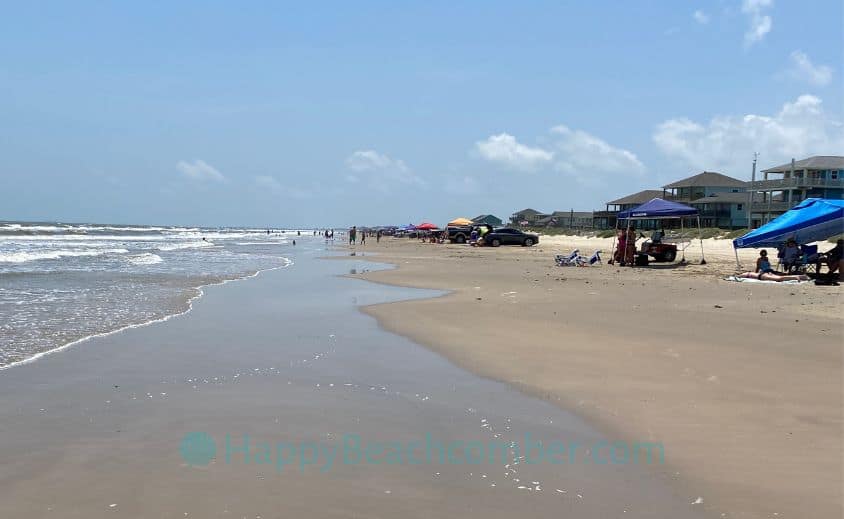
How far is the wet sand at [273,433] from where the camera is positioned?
11.9ft

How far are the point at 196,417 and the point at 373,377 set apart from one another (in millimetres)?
2024

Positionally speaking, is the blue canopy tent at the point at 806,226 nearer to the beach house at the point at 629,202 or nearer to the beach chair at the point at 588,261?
the beach chair at the point at 588,261

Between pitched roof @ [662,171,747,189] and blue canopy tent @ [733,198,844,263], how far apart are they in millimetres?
57651

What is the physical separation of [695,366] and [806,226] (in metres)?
13.2

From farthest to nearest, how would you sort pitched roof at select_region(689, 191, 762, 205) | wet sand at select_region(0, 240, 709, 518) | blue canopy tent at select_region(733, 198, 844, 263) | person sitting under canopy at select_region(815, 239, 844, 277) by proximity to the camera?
pitched roof at select_region(689, 191, 762, 205)
blue canopy tent at select_region(733, 198, 844, 263)
person sitting under canopy at select_region(815, 239, 844, 277)
wet sand at select_region(0, 240, 709, 518)

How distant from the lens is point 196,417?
5215 millimetres

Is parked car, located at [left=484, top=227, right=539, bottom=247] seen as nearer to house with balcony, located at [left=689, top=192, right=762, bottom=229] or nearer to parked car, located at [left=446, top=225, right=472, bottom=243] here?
parked car, located at [left=446, top=225, right=472, bottom=243]

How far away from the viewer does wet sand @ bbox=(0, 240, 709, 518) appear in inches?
142

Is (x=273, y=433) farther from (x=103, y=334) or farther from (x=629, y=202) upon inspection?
(x=629, y=202)

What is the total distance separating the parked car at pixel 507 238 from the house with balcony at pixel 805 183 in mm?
25804

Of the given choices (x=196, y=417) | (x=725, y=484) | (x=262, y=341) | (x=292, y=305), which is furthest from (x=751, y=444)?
(x=292, y=305)

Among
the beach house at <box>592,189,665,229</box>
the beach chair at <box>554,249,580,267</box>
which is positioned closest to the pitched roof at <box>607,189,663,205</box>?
the beach house at <box>592,189,665,229</box>

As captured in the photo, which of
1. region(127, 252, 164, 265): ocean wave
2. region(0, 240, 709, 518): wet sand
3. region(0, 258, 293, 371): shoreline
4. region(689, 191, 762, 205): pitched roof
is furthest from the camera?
region(689, 191, 762, 205): pitched roof

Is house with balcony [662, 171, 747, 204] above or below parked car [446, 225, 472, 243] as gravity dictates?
above
